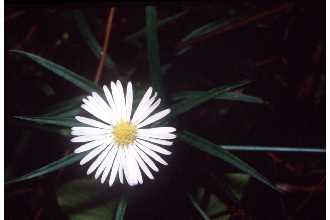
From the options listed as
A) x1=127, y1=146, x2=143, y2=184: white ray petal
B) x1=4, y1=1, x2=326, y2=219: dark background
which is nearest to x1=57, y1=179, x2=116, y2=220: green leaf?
x1=4, y1=1, x2=326, y2=219: dark background

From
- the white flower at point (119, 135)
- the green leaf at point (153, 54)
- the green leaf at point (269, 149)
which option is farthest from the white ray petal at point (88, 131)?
the green leaf at point (269, 149)

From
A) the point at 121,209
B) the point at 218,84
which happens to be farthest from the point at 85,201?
the point at 218,84

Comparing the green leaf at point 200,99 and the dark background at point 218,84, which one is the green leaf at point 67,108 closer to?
the dark background at point 218,84

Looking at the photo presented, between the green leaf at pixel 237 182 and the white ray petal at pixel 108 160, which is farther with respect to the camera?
the green leaf at pixel 237 182

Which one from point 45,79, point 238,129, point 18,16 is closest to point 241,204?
point 238,129

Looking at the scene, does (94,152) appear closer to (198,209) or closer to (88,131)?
(88,131)

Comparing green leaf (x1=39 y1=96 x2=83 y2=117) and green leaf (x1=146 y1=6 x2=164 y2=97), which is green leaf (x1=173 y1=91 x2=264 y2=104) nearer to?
green leaf (x1=146 y1=6 x2=164 y2=97)

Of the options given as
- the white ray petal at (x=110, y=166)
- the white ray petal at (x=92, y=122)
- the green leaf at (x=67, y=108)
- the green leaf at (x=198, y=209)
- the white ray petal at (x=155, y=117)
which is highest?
the green leaf at (x=67, y=108)
